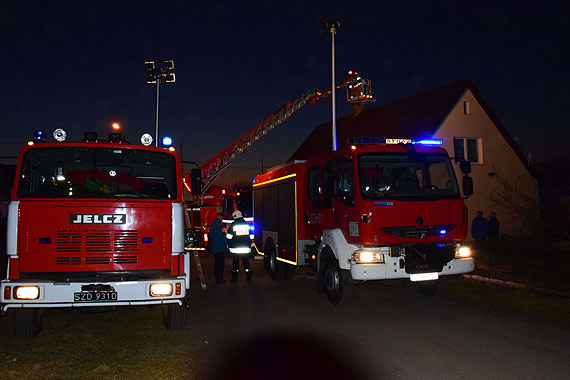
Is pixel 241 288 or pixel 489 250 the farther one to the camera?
pixel 489 250

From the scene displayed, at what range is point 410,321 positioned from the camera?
748 centimetres

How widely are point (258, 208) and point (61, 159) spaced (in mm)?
7425

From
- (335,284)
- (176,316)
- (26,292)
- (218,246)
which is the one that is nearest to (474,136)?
(218,246)

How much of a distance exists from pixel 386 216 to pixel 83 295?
470 centimetres

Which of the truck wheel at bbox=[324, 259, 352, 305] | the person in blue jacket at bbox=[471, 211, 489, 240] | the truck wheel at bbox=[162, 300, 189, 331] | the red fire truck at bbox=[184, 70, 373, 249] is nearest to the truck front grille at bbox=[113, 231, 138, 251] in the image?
the truck wheel at bbox=[162, 300, 189, 331]

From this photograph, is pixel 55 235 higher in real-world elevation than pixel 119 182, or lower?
lower

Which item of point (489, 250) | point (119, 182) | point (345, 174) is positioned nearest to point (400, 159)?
point (345, 174)

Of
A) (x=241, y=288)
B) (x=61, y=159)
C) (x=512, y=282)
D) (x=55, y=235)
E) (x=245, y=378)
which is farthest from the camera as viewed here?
(x=241, y=288)

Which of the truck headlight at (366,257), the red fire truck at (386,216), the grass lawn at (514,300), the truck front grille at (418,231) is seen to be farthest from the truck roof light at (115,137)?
the grass lawn at (514,300)

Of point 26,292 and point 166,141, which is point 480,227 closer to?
point 166,141

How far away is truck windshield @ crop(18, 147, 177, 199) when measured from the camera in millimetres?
6602

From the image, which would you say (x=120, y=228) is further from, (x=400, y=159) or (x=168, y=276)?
(x=400, y=159)

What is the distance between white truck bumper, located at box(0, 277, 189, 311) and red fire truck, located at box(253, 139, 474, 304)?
3241 millimetres

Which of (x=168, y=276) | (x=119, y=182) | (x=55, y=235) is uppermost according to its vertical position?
(x=119, y=182)
